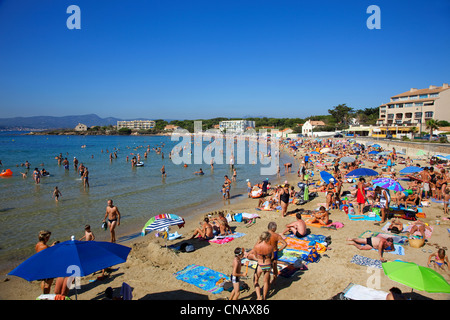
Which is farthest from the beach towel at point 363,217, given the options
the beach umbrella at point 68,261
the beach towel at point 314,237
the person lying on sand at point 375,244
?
the beach umbrella at point 68,261

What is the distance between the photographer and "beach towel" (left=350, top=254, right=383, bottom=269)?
6.18m

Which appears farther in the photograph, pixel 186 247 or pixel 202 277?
pixel 186 247

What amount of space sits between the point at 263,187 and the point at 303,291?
920 centimetres

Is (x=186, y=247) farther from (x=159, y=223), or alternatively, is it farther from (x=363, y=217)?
(x=363, y=217)

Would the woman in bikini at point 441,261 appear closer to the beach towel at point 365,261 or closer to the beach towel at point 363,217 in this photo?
the beach towel at point 365,261

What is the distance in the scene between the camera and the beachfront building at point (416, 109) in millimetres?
46906

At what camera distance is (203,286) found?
5.75 meters

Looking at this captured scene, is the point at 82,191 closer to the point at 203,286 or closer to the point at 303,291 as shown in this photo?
the point at 203,286

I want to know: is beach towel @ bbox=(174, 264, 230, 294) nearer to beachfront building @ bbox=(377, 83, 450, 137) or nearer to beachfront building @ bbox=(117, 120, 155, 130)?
beachfront building @ bbox=(377, 83, 450, 137)

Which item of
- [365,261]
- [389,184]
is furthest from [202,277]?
[389,184]

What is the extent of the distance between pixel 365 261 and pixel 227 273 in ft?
10.6

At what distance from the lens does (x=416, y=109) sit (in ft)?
166

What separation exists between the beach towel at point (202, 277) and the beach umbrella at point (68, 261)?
2.13 metres
